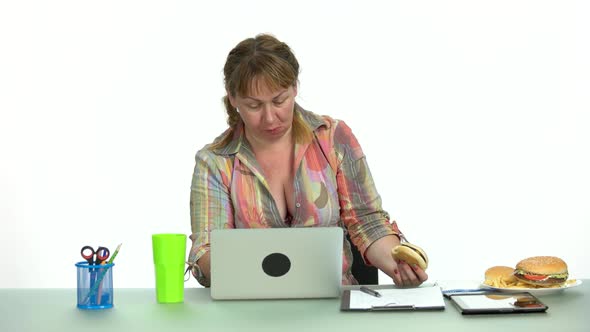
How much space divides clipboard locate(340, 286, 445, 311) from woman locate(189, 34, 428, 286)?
463 mm

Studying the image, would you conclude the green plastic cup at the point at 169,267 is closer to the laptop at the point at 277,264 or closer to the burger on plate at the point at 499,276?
the laptop at the point at 277,264

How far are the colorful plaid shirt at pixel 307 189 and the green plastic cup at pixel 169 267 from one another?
22.4 inches

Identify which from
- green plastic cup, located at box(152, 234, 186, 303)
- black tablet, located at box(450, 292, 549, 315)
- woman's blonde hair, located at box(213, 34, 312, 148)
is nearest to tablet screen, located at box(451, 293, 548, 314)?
black tablet, located at box(450, 292, 549, 315)

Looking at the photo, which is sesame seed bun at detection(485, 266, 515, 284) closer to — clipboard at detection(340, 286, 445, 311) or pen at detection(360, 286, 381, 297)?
clipboard at detection(340, 286, 445, 311)

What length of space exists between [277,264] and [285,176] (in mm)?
718

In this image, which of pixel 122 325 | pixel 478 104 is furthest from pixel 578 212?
pixel 122 325

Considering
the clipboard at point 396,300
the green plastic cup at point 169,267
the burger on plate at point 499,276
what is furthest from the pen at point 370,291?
the green plastic cup at point 169,267

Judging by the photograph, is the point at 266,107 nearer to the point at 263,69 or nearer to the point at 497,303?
the point at 263,69

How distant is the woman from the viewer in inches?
92.8

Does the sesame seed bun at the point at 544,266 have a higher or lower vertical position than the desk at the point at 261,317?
higher

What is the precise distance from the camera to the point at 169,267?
1828 millimetres

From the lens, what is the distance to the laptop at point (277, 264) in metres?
1.79

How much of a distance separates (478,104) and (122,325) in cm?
276

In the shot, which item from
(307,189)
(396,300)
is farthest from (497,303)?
(307,189)
